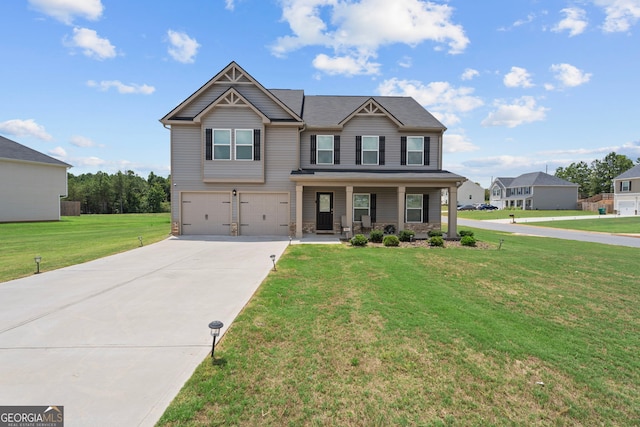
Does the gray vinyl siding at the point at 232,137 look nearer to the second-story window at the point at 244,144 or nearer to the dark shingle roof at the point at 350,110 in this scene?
the second-story window at the point at 244,144

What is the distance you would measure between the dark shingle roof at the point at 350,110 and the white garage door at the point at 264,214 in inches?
186

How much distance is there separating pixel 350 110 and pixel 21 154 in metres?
30.3

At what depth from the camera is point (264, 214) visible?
16.1 meters

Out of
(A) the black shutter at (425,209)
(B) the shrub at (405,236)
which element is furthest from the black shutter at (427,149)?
(B) the shrub at (405,236)

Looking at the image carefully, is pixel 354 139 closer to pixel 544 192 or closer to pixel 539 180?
pixel 544 192

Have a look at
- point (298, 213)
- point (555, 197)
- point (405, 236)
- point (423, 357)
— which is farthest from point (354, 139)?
point (555, 197)

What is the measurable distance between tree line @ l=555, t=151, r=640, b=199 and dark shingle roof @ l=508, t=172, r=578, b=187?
2021cm

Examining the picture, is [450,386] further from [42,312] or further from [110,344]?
[42,312]

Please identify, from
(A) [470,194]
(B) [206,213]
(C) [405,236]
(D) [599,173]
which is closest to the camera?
(C) [405,236]

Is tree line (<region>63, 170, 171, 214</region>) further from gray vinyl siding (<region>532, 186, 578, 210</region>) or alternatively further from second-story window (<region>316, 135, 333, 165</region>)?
gray vinyl siding (<region>532, 186, 578, 210</region>)

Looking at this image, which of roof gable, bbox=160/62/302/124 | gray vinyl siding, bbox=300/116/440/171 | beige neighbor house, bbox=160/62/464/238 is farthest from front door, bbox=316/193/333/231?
roof gable, bbox=160/62/302/124

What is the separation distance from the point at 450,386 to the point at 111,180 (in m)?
71.1

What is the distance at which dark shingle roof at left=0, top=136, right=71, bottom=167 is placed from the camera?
1012 inches

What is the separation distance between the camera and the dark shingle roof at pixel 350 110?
1689 centimetres
